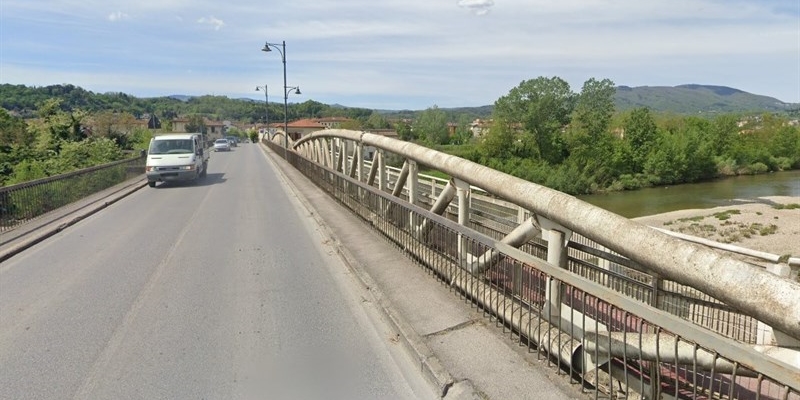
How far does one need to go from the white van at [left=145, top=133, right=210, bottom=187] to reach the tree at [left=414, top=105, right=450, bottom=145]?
9931 centimetres

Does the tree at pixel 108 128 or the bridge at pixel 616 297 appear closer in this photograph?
the bridge at pixel 616 297

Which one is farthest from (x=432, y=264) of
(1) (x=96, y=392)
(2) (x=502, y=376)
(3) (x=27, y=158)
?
(3) (x=27, y=158)

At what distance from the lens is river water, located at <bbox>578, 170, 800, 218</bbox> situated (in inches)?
1828

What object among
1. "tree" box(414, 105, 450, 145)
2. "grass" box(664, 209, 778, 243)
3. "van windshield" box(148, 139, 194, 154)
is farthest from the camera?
"tree" box(414, 105, 450, 145)

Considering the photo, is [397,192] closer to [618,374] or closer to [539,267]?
[539,267]

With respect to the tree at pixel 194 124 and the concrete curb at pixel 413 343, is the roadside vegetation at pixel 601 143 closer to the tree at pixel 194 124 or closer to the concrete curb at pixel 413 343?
the tree at pixel 194 124

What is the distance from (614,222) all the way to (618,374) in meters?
1.09

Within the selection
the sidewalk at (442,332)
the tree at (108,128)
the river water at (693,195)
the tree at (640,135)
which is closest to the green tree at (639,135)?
the tree at (640,135)

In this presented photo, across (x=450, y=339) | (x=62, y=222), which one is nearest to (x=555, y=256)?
(x=450, y=339)

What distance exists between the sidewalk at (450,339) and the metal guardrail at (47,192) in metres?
7.31

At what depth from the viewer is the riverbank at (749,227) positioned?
74.1 ft

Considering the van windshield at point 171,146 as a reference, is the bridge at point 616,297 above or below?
below

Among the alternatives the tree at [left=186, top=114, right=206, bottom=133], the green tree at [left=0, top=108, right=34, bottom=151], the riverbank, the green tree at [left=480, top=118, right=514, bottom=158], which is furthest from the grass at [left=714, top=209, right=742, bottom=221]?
the tree at [left=186, top=114, right=206, bottom=133]

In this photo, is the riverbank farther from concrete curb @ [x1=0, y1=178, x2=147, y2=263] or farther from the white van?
concrete curb @ [x1=0, y1=178, x2=147, y2=263]
